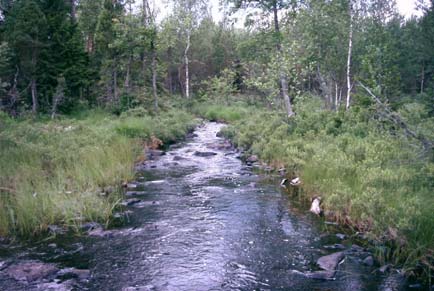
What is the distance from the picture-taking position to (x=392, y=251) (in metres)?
7.25

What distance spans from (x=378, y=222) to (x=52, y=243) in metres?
6.33

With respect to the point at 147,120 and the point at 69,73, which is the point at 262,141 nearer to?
the point at 147,120

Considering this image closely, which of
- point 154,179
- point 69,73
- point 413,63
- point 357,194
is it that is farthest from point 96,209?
point 413,63

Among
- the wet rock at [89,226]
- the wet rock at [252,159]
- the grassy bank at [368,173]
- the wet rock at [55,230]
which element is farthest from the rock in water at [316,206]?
the wet rock at [252,159]

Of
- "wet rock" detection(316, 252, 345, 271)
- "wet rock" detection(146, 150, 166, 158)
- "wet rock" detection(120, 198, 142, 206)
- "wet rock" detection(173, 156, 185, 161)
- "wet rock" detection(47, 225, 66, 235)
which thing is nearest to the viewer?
"wet rock" detection(316, 252, 345, 271)

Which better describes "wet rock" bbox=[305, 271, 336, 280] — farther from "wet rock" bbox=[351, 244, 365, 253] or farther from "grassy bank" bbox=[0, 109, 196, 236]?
"grassy bank" bbox=[0, 109, 196, 236]

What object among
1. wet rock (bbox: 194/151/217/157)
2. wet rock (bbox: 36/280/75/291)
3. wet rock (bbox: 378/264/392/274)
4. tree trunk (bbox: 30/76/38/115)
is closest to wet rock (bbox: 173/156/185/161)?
wet rock (bbox: 194/151/217/157)

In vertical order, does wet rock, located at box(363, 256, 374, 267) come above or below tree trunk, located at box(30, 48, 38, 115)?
below

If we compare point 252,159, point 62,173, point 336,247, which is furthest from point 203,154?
point 336,247

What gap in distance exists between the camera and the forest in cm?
836

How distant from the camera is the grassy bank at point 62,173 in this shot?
28.9 feet

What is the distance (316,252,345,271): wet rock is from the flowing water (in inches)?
4.8

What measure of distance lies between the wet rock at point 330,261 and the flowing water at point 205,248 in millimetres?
121

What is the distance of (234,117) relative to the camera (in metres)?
32.0
